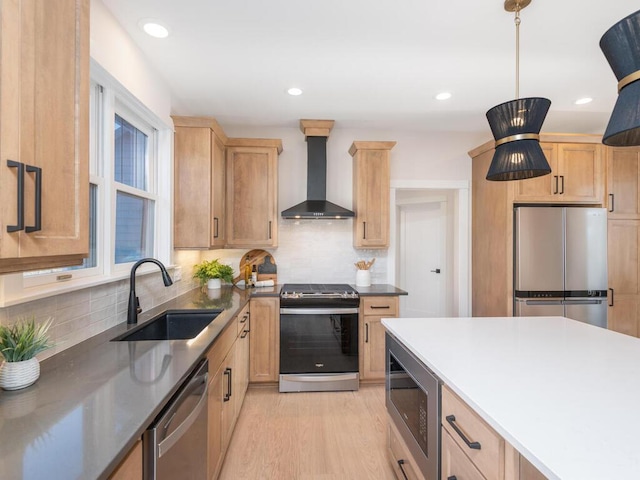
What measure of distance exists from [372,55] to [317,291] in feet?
6.71

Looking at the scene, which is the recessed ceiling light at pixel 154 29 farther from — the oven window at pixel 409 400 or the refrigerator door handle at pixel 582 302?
the refrigerator door handle at pixel 582 302

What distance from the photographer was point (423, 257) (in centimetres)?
504

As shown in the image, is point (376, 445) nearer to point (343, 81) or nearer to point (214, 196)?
point (214, 196)

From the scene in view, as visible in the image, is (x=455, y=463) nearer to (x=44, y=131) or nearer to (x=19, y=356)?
(x=19, y=356)

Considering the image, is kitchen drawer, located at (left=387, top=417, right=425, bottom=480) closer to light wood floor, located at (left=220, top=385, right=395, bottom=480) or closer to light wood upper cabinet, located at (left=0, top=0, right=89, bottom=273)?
light wood floor, located at (left=220, top=385, right=395, bottom=480)

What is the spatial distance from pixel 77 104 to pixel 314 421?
254 cm

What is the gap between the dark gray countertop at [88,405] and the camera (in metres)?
0.73

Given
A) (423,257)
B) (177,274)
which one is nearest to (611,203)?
(423,257)

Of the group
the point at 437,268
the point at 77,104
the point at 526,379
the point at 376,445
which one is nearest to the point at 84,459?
the point at 77,104

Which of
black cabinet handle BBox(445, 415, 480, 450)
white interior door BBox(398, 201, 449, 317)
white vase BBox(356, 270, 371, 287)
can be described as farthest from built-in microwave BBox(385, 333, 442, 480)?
white interior door BBox(398, 201, 449, 317)

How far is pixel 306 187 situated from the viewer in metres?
3.73

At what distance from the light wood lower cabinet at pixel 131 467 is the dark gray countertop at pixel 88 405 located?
0.07 metres

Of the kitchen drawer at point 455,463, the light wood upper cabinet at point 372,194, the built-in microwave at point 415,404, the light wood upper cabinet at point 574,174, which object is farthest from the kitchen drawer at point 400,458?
the light wood upper cabinet at point 574,174

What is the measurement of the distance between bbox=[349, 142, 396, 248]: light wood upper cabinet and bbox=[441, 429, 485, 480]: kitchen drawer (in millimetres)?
2351
